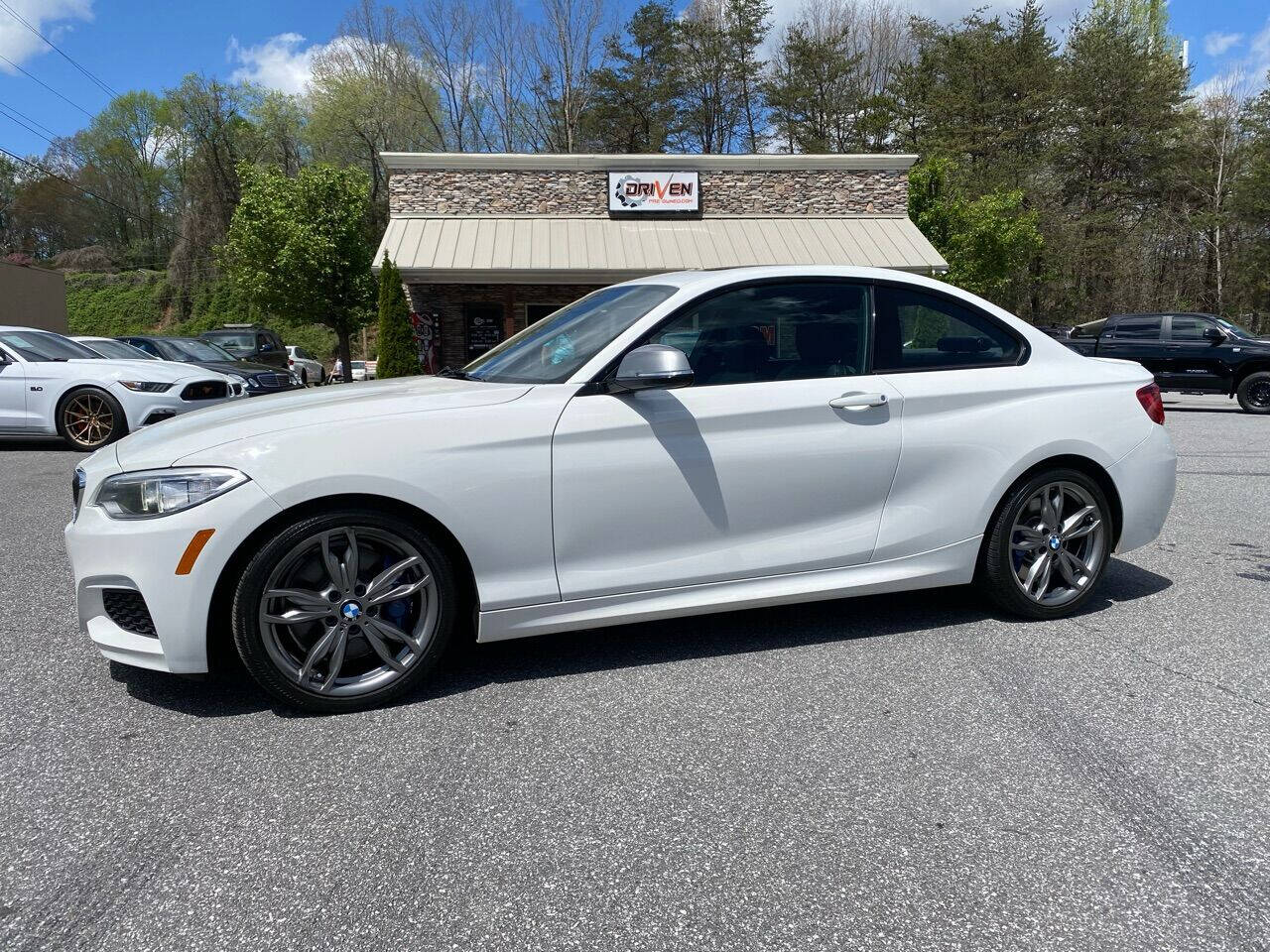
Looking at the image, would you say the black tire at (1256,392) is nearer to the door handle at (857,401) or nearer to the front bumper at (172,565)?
the door handle at (857,401)

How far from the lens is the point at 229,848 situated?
2.40m

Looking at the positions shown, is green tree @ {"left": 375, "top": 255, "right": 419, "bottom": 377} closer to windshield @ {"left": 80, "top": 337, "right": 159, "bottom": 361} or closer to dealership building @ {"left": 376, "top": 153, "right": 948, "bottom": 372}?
dealership building @ {"left": 376, "top": 153, "right": 948, "bottom": 372}

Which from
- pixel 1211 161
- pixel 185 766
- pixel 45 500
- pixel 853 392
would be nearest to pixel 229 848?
pixel 185 766

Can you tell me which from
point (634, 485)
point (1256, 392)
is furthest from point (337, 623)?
point (1256, 392)

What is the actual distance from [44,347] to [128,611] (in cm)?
988

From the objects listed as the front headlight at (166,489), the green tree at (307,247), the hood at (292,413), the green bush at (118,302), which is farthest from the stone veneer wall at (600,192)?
the green bush at (118,302)

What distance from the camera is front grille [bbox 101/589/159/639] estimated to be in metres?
3.15

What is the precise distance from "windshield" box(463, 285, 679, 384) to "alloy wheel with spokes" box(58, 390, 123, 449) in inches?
327

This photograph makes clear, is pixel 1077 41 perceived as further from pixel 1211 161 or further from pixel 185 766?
pixel 185 766

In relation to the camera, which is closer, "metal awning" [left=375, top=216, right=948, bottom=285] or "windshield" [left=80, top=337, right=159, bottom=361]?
"windshield" [left=80, top=337, right=159, bottom=361]

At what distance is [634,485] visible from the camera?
11.3 feet

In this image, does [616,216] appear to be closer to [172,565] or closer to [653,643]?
[653,643]

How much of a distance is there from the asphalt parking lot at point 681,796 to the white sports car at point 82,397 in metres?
7.14

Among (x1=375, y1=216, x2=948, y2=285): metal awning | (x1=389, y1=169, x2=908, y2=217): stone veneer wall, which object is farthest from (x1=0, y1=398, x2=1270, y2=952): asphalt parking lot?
(x1=389, y1=169, x2=908, y2=217): stone veneer wall
